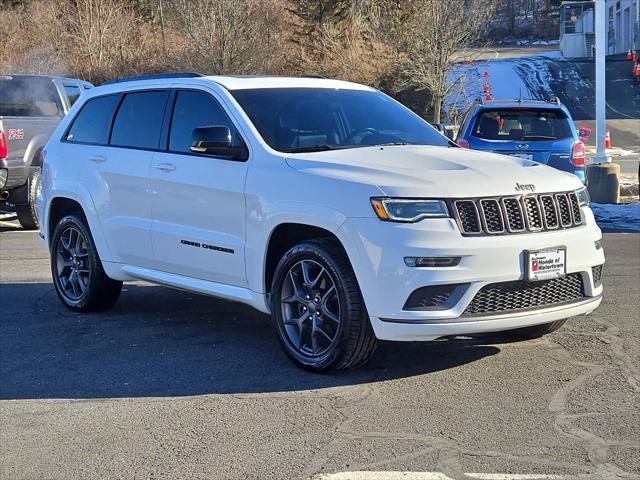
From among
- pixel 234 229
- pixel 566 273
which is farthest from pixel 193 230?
pixel 566 273

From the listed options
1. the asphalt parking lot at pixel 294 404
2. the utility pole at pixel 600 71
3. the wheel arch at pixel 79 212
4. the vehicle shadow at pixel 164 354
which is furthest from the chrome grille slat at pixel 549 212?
the utility pole at pixel 600 71

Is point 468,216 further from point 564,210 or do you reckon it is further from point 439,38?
point 439,38

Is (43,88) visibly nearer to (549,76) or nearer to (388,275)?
(388,275)

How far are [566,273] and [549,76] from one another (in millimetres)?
51184

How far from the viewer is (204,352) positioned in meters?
6.12

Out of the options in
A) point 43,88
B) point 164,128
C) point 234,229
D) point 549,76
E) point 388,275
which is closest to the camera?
point 388,275

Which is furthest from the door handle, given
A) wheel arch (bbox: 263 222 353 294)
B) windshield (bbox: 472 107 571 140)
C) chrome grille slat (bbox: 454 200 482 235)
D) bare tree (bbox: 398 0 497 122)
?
bare tree (bbox: 398 0 497 122)

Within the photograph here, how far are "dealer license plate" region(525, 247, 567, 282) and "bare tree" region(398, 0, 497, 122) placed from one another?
92.7 ft

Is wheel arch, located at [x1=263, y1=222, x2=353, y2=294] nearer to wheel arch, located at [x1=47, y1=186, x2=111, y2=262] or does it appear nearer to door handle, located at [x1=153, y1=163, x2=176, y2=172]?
door handle, located at [x1=153, y1=163, x2=176, y2=172]

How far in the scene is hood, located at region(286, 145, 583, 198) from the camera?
5.04 m

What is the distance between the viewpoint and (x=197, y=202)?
20.0 feet

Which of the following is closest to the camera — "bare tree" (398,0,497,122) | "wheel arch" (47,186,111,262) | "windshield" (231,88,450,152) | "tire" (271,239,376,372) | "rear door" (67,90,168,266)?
"tire" (271,239,376,372)

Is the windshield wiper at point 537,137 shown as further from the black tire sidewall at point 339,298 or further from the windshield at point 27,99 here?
the windshield at point 27,99

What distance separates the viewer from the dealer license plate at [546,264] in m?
5.09
